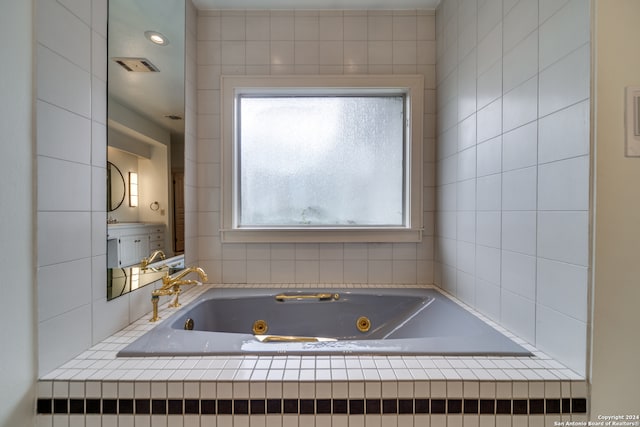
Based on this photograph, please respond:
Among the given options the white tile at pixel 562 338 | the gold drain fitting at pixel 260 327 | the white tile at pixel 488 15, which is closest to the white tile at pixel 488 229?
the white tile at pixel 562 338

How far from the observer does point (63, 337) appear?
33.6 inches

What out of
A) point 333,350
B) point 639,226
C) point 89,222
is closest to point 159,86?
point 89,222

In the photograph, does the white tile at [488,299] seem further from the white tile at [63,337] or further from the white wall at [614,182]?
the white tile at [63,337]

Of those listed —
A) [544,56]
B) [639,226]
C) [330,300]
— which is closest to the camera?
[639,226]

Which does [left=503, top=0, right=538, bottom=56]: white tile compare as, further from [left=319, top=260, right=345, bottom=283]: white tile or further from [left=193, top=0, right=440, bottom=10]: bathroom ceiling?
[left=319, top=260, right=345, bottom=283]: white tile

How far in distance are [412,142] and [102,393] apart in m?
1.82

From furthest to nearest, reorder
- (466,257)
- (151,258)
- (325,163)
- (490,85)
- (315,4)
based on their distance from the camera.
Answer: (325,163) < (315,4) < (466,257) < (151,258) < (490,85)

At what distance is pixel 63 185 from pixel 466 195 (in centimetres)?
162

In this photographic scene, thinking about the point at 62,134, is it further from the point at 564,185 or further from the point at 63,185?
the point at 564,185

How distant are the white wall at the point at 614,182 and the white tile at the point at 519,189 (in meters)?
0.19

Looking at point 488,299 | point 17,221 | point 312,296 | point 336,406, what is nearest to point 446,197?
point 488,299

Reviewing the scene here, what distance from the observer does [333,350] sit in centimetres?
91

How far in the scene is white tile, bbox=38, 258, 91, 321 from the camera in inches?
31.2

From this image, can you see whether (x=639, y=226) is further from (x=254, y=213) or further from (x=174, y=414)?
(x=254, y=213)
